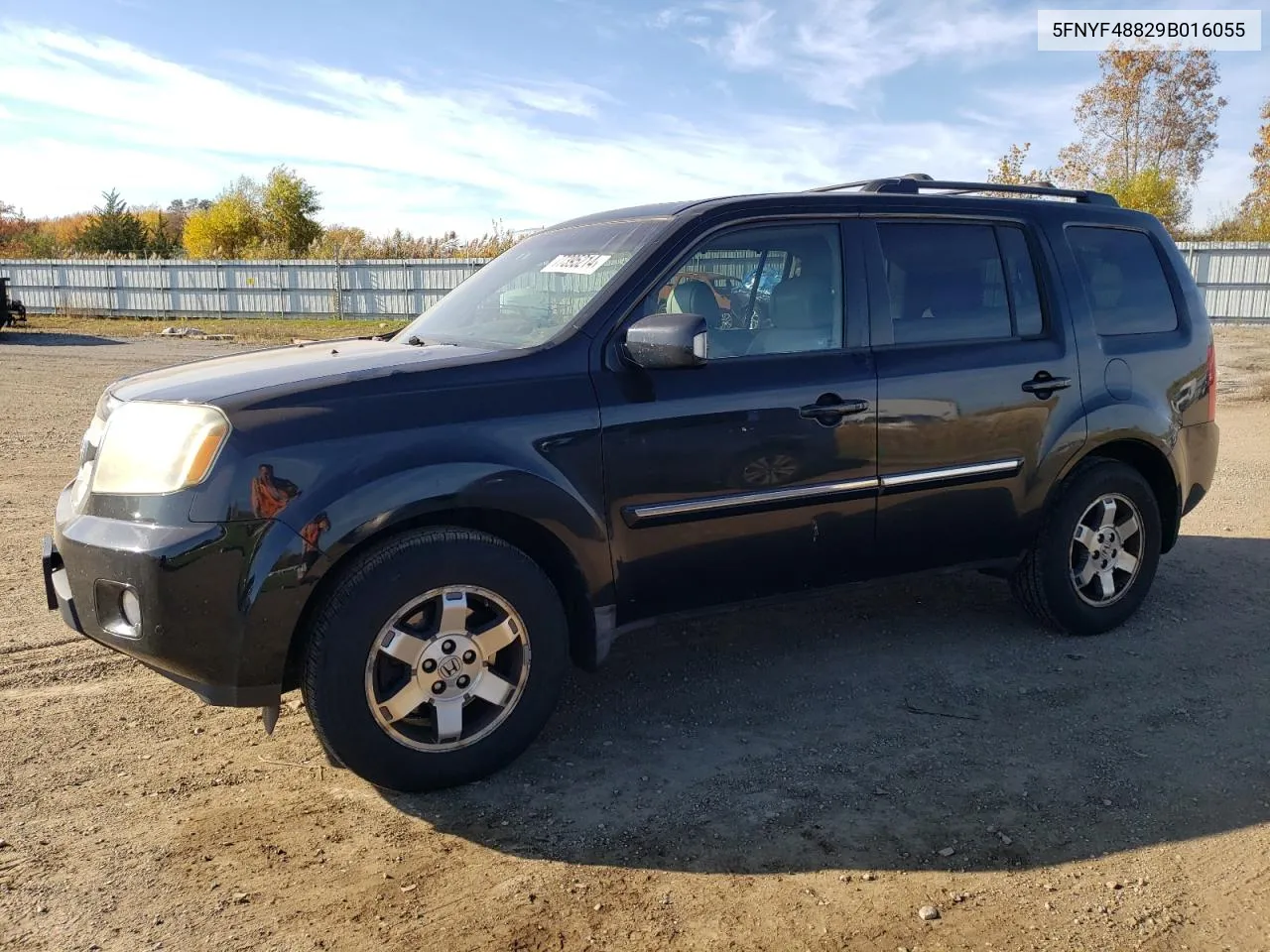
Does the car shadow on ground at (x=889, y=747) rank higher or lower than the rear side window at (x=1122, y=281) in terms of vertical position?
lower

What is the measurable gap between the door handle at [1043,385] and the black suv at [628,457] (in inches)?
0.9

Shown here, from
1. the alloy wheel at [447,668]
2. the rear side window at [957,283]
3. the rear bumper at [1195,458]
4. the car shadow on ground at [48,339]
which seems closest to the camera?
the alloy wheel at [447,668]

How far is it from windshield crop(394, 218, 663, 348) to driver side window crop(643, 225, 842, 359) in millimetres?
253

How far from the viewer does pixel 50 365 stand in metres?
17.8

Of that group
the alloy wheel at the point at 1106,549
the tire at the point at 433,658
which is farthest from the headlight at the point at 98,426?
the alloy wheel at the point at 1106,549

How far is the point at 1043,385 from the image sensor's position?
4.50m

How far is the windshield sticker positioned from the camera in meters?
3.97

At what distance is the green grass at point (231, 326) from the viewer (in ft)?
87.8

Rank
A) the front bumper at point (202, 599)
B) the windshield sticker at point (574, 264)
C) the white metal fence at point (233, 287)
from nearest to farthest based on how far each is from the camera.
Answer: the front bumper at point (202, 599) → the windshield sticker at point (574, 264) → the white metal fence at point (233, 287)

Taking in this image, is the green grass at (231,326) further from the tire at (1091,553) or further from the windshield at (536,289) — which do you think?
the tire at (1091,553)

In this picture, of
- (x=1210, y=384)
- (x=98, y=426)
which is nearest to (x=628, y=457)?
(x=98, y=426)

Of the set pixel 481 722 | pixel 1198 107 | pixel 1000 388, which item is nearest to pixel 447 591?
pixel 481 722

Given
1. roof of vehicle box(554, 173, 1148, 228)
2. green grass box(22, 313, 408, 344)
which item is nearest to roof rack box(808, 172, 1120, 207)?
roof of vehicle box(554, 173, 1148, 228)

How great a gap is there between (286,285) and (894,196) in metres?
31.9
